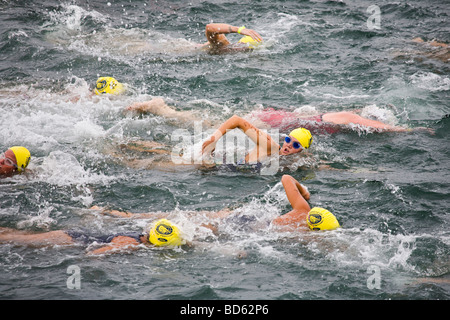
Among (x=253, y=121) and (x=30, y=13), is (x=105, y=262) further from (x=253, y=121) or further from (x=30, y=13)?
(x=30, y=13)

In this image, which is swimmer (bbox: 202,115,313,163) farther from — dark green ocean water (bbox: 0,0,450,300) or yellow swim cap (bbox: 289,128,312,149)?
dark green ocean water (bbox: 0,0,450,300)

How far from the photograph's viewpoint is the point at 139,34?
14414mm

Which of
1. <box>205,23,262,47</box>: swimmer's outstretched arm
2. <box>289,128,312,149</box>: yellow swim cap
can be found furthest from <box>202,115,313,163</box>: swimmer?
<box>205,23,262,47</box>: swimmer's outstretched arm

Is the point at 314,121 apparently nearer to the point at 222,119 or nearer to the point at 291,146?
the point at 291,146

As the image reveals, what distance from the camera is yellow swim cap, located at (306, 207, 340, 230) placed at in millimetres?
6894

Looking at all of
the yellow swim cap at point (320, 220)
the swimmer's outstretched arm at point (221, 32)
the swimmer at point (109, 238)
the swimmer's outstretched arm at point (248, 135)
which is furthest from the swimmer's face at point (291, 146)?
the swimmer's outstretched arm at point (221, 32)

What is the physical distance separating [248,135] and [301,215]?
2.00 metres

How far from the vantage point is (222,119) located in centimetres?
1034

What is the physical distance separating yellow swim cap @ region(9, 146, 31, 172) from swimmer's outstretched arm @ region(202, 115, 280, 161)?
3.07 metres

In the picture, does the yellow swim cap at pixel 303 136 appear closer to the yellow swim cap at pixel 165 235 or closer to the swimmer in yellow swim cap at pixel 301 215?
the swimmer in yellow swim cap at pixel 301 215

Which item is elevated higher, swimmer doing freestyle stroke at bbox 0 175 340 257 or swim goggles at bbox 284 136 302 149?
swim goggles at bbox 284 136 302 149

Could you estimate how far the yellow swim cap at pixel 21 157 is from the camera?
26.6 feet

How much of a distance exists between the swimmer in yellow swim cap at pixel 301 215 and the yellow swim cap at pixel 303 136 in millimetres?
1499
